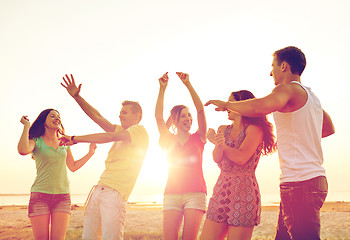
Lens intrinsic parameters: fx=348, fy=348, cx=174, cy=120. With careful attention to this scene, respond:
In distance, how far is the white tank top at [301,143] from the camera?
11.0ft

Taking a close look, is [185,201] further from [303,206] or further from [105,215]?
[303,206]

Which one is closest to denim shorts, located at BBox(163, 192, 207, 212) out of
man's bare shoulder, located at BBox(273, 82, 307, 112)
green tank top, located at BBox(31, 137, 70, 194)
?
green tank top, located at BBox(31, 137, 70, 194)

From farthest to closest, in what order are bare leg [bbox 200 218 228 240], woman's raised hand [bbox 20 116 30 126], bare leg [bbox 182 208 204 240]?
woman's raised hand [bbox 20 116 30 126], bare leg [bbox 182 208 204 240], bare leg [bbox 200 218 228 240]

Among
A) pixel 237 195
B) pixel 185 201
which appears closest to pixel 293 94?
pixel 237 195

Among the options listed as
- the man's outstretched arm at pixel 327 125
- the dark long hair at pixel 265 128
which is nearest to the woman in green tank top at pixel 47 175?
the dark long hair at pixel 265 128

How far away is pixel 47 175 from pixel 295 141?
4227mm

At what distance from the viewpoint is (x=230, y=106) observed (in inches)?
138

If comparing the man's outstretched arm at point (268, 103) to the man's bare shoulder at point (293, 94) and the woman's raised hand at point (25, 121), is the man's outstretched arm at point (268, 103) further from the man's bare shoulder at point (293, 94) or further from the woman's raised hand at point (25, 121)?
the woman's raised hand at point (25, 121)

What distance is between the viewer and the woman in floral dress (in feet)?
13.6

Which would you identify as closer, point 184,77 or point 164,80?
point 184,77

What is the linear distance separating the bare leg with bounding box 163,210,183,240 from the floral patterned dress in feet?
3.01

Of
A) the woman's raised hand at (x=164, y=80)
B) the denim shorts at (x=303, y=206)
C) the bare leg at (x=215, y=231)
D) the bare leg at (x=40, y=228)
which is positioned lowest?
the bare leg at (x=40, y=228)

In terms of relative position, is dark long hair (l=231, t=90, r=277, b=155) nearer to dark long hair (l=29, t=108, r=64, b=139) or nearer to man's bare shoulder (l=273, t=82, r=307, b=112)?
man's bare shoulder (l=273, t=82, r=307, b=112)

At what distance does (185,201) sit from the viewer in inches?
204
